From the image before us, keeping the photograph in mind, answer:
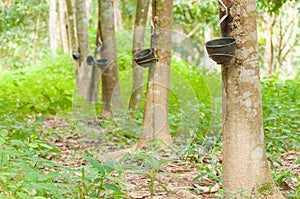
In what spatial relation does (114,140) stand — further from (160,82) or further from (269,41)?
(269,41)

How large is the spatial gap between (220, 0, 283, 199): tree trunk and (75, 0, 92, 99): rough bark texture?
555 centimetres

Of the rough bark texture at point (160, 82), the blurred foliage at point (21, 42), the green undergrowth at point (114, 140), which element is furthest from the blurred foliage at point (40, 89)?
the rough bark texture at point (160, 82)

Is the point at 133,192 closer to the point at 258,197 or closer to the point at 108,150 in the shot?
the point at 258,197

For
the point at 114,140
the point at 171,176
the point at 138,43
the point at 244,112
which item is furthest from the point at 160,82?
the point at 138,43

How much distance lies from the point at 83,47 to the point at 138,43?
7.56 ft

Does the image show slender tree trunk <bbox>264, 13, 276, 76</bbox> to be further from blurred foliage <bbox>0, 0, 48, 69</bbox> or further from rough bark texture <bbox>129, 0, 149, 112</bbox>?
blurred foliage <bbox>0, 0, 48, 69</bbox>

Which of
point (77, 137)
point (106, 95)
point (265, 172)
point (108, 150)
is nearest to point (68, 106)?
point (106, 95)

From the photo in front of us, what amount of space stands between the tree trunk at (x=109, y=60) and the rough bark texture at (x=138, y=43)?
291 mm

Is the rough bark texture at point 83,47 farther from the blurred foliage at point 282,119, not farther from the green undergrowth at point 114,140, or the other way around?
the blurred foliage at point 282,119

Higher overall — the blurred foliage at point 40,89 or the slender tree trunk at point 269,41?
the slender tree trunk at point 269,41

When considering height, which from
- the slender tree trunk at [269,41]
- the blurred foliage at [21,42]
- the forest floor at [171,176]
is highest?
the blurred foliage at [21,42]

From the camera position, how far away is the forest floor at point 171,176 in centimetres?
335

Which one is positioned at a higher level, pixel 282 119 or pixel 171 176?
pixel 282 119

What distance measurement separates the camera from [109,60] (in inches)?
269
